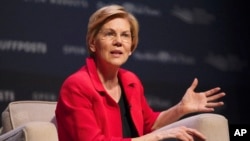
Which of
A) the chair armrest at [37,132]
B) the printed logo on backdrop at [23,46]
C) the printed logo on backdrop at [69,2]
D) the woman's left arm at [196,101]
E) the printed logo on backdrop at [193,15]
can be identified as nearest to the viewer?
the chair armrest at [37,132]

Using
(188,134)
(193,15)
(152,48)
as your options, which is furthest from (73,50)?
(188,134)

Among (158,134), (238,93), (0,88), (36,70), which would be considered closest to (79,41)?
(36,70)

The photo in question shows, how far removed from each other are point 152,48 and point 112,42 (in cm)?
121

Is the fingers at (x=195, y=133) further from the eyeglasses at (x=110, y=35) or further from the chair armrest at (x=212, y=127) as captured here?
the eyeglasses at (x=110, y=35)

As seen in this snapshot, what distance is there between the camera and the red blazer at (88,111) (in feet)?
5.52

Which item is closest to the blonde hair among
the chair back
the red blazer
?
the red blazer

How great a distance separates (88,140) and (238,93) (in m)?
1.92

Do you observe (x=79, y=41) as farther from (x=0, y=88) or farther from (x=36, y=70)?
(x=0, y=88)

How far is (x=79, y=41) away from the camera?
2.89m

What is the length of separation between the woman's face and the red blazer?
6 cm

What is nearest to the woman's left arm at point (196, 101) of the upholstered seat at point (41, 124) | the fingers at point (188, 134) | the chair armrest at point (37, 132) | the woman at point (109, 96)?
the woman at point (109, 96)

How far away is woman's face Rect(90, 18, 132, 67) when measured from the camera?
1.91 meters

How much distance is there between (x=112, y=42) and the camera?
191 cm

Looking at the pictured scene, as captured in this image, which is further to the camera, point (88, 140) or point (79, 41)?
point (79, 41)
